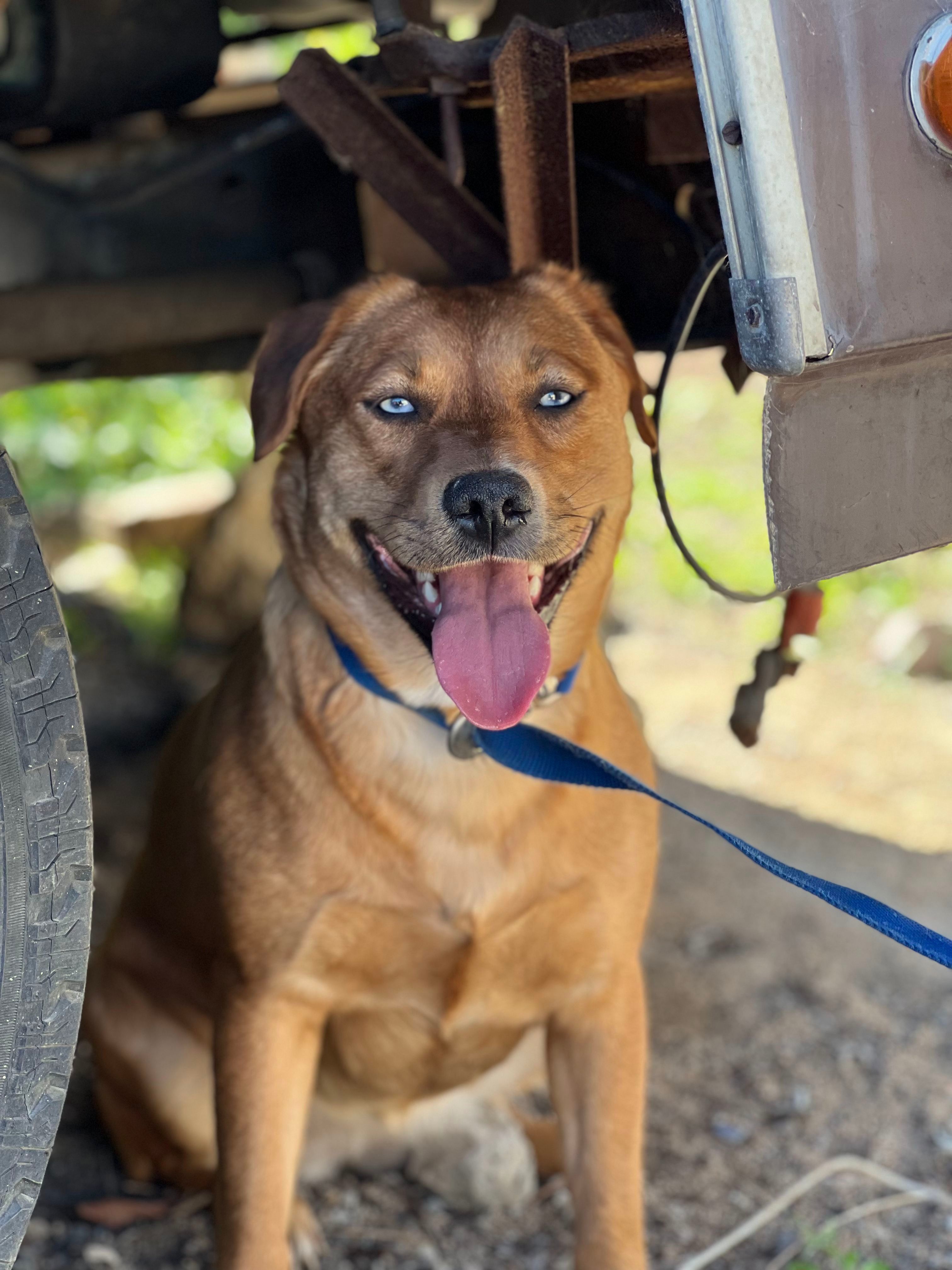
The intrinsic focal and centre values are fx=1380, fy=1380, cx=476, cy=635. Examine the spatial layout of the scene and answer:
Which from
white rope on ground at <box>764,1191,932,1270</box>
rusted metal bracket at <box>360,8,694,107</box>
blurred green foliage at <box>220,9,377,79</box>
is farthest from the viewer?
blurred green foliage at <box>220,9,377,79</box>

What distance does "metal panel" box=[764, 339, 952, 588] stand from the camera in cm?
144

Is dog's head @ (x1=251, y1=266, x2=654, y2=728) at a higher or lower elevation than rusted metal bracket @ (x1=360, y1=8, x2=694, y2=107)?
lower

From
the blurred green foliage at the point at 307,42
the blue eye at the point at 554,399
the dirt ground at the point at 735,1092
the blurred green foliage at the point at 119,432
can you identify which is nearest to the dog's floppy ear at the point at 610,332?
the blue eye at the point at 554,399

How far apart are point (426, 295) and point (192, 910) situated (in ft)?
3.42

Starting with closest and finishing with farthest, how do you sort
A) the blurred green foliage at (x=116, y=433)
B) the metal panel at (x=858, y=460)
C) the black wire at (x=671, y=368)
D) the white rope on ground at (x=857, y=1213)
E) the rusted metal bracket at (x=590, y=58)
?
→ 1. the metal panel at (x=858, y=460)
2. the rusted metal bracket at (x=590, y=58)
3. the black wire at (x=671, y=368)
4. the white rope on ground at (x=857, y=1213)
5. the blurred green foliage at (x=116, y=433)

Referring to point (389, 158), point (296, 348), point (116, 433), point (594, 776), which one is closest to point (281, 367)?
point (296, 348)

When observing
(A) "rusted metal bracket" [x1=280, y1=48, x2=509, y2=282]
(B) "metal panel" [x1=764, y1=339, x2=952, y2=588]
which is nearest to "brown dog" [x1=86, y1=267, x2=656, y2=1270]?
(A) "rusted metal bracket" [x1=280, y1=48, x2=509, y2=282]

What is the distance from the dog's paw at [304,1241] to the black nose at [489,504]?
1252mm

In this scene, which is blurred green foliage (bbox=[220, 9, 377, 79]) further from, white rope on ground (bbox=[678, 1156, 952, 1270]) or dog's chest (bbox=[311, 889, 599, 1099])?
white rope on ground (bbox=[678, 1156, 952, 1270])

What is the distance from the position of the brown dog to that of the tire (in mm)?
512

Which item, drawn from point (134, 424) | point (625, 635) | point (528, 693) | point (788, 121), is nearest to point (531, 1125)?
point (528, 693)

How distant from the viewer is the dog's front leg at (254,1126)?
6.48 feet

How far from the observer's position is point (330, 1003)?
81.2 inches

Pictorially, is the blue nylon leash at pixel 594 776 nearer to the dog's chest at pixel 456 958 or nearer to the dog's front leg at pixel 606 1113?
the dog's chest at pixel 456 958
